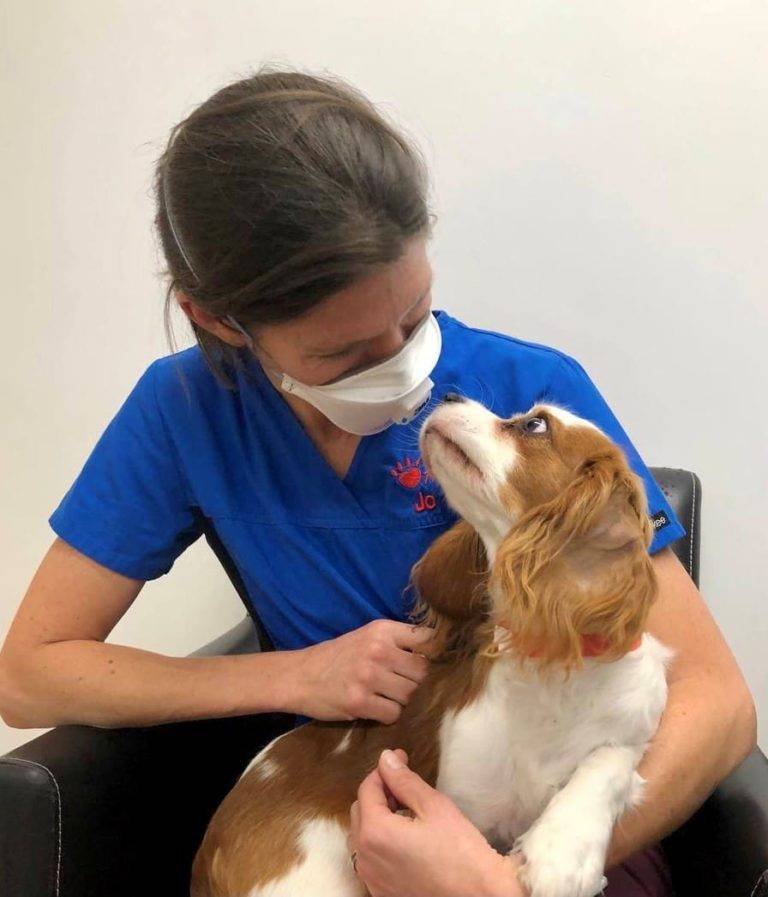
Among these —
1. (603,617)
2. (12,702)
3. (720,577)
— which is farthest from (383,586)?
(720,577)

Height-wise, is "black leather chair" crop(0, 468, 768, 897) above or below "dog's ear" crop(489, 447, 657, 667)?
below

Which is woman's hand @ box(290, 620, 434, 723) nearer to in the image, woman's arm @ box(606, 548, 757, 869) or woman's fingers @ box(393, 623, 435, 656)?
woman's fingers @ box(393, 623, 435, 656)

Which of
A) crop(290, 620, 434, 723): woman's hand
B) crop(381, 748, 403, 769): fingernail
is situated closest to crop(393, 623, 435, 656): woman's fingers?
crop(290, 620, 434, 723): woman's hand

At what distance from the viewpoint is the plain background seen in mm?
1308

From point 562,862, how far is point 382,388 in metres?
0.49

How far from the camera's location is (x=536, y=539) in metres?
0.77

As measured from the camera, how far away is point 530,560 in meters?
0.75

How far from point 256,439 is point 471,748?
45cm

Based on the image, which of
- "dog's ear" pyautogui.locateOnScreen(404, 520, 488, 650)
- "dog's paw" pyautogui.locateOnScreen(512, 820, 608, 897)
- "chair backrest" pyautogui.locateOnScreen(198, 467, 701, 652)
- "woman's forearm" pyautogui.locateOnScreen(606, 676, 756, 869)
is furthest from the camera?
"chair backrest" pyautogui.locateOnScreen(198, 467, 701, 652)

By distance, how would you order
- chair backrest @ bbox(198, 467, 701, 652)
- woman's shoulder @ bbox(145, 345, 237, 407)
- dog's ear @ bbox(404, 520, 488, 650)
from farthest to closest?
chair backrest @ bbox(198, 467, 701, 652)
woman's shoulder @ bbox(145, 345, 237, 407)
dog's ear @ bbox(404, 520, 488, 650)

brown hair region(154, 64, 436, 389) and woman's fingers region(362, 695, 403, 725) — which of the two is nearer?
brown hair region(154, 64, 436, 389)

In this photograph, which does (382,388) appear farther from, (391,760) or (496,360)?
(391,760)

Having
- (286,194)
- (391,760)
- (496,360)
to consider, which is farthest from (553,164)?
(391,760)

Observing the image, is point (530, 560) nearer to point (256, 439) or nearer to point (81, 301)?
point (256, 439)
